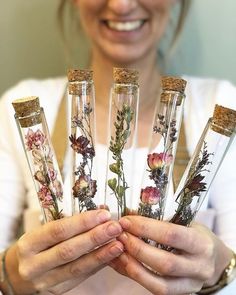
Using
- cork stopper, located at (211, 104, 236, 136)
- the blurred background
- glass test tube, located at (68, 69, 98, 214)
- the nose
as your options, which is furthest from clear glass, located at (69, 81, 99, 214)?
the blurred background

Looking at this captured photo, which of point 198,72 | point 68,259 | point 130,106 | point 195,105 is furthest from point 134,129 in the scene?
point 198,72

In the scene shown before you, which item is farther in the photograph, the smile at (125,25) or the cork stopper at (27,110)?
the smile at (125,25)

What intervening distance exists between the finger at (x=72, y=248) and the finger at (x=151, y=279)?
0.04 metres

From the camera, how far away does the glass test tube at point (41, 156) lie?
0.51m

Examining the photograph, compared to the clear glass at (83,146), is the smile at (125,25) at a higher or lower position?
higher

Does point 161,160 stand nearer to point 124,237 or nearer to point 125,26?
point 124,237

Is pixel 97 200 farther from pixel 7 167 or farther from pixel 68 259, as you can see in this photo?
pixel 7 167

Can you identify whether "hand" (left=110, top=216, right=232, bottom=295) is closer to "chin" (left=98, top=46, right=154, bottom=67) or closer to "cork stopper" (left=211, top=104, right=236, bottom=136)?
"cork stopper" (left=211, top=104, right=236, bottom=136)

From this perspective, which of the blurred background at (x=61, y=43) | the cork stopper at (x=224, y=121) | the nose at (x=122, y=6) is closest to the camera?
the cork stopper at (x=224, y=121)

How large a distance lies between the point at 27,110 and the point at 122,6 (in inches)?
13.7

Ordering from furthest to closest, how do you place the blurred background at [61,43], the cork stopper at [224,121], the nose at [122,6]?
the blurred background at [61,43] < the nose at [122,6] < the cork stopper at [224,121]

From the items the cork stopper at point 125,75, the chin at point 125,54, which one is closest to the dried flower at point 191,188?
the cork stopper at point 125,75

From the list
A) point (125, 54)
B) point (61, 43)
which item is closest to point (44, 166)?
point (125, 54)

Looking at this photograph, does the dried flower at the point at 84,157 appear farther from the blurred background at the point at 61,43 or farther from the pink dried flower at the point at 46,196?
the blurred background at the point at 61,43
